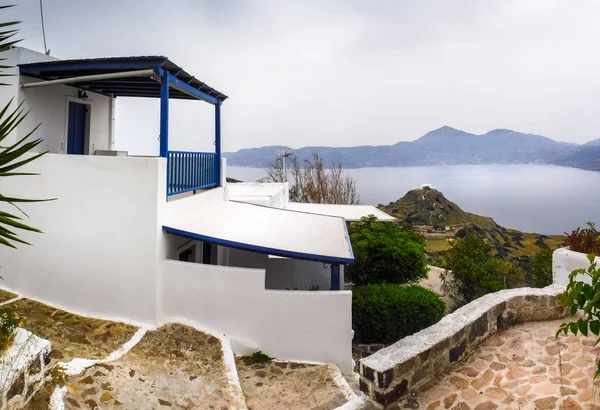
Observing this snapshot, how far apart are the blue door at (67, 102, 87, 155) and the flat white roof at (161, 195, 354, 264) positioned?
4.18 meters

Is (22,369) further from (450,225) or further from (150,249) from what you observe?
(450,225)

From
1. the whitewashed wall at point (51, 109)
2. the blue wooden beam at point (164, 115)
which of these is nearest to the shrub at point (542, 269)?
the blue wooden beam at point (164, 115)

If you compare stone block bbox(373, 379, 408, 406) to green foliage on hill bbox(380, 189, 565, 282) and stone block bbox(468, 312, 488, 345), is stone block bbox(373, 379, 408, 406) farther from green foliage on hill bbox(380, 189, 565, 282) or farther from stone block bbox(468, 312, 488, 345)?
green foliage on hill bbox(380, 189, 565, 282)

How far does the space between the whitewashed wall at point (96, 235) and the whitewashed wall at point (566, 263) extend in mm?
7038

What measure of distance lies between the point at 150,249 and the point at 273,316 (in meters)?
2.58

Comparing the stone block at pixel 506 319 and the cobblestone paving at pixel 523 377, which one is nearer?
the cobblestone paving at pixel 523 377

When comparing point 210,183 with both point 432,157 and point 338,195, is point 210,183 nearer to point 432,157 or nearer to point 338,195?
point 338,195

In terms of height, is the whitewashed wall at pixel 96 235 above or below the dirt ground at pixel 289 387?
above

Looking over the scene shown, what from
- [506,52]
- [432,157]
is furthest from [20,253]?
[432,157]

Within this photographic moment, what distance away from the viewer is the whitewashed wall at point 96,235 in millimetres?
6816

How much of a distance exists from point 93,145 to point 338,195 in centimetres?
2711

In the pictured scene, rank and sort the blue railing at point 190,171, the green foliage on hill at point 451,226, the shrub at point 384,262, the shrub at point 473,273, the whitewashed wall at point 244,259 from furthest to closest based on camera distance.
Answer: the green foliage on hill at point 451,226
the shrub at point 473,273
the shrub at point 384,262
the whitewashed wall at point 244,259
the blue railing at point 190,171

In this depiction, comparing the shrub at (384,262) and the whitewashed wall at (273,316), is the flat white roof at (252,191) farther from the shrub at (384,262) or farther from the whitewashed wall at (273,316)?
the whitewashed wall at (273,316)

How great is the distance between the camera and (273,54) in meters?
39.9
